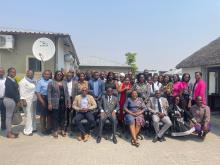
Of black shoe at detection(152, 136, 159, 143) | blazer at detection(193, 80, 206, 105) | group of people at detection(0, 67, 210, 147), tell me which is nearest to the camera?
black shoe at detection(152, 136, 159, 143)

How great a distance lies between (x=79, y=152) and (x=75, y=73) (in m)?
3.41

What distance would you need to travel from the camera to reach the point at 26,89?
8102 mm

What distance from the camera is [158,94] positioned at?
8.20m

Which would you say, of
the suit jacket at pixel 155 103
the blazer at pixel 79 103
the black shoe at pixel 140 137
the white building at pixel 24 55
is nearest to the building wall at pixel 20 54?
the white building at pixel 24 55

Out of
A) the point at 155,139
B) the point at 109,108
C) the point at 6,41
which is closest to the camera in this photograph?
the point at 155,139

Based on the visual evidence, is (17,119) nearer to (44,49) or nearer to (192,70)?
(44,49)

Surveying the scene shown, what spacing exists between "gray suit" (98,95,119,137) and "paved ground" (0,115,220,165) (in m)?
0.50

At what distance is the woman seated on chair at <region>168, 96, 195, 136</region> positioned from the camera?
7.84 meters

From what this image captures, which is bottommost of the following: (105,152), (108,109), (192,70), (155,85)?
(105,152)

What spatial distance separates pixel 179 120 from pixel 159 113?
57cm

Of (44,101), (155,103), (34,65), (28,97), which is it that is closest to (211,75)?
(155,103)

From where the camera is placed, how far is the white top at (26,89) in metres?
8.09

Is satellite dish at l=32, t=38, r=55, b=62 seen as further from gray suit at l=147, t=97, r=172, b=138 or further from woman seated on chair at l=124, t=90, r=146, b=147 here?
gray suit at l=147, t=97, r=172, b=138

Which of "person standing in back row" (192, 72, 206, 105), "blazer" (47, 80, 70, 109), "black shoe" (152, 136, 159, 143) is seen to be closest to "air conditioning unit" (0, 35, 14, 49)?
"blazer" (47, 80, 70, 109)
